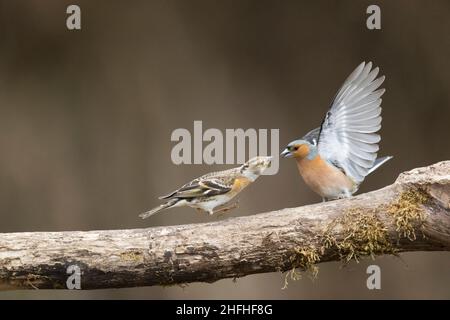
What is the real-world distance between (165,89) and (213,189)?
2515 mm

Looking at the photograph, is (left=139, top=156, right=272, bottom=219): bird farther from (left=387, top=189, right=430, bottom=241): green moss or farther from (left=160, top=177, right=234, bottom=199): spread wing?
(left=387, top=189, right=430, bottom=241): green moss

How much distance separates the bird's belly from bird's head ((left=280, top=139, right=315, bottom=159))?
0.14 ft

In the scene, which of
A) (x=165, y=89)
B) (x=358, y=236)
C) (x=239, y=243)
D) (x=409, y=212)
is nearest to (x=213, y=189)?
(x=239, y=243)

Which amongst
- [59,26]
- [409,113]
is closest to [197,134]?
[59,26]

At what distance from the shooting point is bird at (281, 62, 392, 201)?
4.30 m

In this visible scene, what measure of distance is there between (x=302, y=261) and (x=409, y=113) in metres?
3.24

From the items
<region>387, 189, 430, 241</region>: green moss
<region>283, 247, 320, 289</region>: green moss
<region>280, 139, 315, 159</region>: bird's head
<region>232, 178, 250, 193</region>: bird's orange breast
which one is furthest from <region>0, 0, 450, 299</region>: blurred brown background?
<region>387, 189, 430, 241</region>: green moss

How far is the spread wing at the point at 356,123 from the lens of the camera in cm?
430

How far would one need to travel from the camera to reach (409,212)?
3.83 meters

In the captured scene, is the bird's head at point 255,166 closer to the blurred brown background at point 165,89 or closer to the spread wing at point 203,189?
the spread wing at point 203,189

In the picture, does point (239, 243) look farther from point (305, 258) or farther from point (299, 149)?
point (299, 149)

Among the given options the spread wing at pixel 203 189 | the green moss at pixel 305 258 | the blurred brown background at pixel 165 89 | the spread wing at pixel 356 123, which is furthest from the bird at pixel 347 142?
the blurred brown background at pixel 165 89

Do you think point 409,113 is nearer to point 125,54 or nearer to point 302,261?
point 125,54

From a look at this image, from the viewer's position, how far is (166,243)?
385 centimetres
